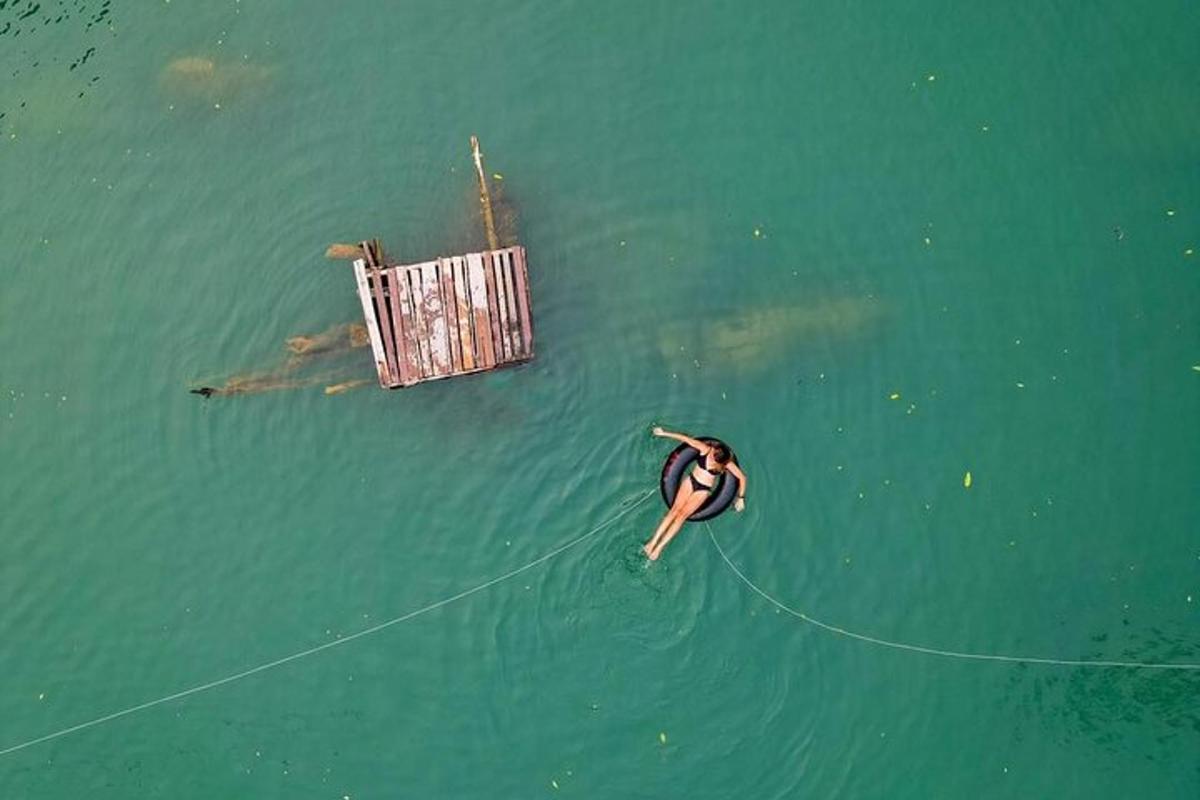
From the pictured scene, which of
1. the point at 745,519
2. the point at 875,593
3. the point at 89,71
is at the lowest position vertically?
the point at 875,593

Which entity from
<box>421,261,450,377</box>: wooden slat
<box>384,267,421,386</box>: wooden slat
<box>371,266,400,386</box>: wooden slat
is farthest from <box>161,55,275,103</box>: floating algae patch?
<box>421,261,450,377</box>: wooden slat

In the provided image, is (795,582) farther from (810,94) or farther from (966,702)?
(810,94)

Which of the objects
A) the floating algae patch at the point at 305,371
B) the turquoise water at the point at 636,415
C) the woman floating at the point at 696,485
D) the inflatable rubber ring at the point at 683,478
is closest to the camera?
the woman floating at the point at 696,485

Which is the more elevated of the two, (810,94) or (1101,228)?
(810,94)

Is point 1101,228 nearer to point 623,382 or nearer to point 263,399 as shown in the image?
point 623,382

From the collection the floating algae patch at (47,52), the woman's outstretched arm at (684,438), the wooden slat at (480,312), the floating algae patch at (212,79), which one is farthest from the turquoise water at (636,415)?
the wooden slat at (480,312)

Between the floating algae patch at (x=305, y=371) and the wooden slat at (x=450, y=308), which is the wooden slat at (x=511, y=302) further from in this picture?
the floating algae patch at (x=305, y=371)

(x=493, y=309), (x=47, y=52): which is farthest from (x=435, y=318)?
(x=47, y=52)

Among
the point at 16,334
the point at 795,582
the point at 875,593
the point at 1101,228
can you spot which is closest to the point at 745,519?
the point at 795,582
